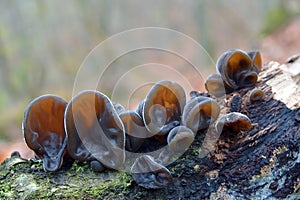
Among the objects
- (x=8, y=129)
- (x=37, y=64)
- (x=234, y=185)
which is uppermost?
(x=37, y=64)

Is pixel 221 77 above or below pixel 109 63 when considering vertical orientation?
below

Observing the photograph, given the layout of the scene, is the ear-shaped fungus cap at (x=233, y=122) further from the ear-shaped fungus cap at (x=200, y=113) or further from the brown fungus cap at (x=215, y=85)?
the brown fungus cap at (x=215, y=85)

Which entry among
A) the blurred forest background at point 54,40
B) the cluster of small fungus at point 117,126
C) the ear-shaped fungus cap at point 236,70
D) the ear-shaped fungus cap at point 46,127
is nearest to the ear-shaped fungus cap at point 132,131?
the cluster of small fungus at point 117,126

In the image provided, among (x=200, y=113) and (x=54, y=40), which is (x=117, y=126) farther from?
(x=54, y=40)

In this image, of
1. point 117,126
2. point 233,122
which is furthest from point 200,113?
point 117,126

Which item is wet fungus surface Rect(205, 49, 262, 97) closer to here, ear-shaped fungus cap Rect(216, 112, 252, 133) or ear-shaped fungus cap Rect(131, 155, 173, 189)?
ear-shaped fungus cap Rect(216, 112, 252, 133)

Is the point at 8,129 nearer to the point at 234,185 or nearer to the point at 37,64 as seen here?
the point at 37,64

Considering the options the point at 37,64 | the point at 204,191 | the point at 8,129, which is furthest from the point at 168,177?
the point at 37,64
